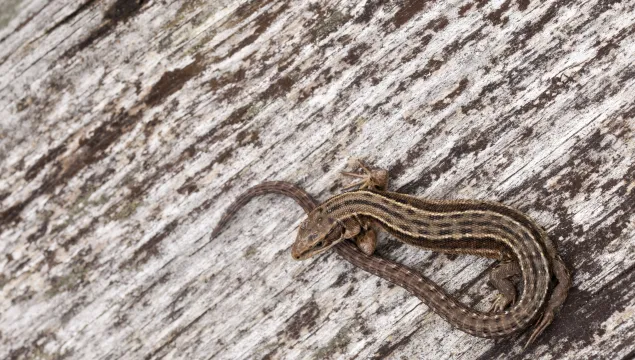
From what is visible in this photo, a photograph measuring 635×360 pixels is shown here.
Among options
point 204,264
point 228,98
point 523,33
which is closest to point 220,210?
point 204,264

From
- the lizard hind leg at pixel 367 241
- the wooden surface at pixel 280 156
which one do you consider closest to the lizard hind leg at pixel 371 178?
the wooden surface at pixel 280 156

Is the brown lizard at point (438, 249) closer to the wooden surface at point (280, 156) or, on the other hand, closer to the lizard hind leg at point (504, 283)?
the lizard hind leg at point (504, 283)

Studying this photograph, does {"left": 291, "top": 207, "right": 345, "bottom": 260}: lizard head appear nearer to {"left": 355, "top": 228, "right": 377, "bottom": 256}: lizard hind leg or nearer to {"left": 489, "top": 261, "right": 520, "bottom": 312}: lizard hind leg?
{"left": 355, "top": 228, "right": 377, "bottom": 256}: lizard hind leg

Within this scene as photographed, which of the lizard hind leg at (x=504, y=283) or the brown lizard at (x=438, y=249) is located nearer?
the brown lizard at (x=438, y=249)

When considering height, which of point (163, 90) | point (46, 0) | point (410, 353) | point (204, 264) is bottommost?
point (410, 353)

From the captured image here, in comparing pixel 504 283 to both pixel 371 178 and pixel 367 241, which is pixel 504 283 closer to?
pixel 367 241

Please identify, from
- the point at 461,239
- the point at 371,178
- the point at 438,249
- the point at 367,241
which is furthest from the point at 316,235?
the point at 461,239

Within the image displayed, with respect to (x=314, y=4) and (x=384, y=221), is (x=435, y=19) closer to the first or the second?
(x=314, y=4)
